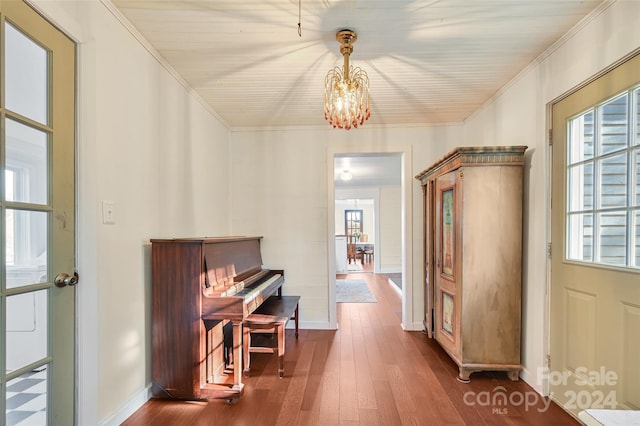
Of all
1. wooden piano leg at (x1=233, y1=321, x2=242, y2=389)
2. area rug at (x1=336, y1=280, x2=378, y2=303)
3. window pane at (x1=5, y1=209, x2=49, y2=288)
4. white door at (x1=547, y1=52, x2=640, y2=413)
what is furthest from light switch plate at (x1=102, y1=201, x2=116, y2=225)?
area rug at (x1=336, y1=280, x2=378, y2=303)

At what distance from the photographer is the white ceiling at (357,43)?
1772mm

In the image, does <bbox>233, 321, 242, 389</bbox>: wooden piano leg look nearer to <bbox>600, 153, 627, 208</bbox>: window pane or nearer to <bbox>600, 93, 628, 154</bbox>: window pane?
<bbox>600, 153, 627, 208</bbox>: window pane

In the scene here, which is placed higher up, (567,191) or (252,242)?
(567,191)

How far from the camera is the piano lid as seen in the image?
89.7 inches

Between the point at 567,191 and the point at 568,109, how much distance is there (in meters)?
0.54

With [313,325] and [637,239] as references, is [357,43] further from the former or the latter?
[313,325]

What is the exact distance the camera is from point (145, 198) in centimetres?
210

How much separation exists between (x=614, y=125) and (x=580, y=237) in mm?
686

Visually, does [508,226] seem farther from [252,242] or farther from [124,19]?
[124,19]

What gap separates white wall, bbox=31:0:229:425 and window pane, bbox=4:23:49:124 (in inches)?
7.2

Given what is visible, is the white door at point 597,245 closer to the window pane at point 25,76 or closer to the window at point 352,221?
the window pane at point 25,76

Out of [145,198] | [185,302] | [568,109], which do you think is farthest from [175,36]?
[568,109]

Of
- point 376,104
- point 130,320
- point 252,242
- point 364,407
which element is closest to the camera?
point 130,320

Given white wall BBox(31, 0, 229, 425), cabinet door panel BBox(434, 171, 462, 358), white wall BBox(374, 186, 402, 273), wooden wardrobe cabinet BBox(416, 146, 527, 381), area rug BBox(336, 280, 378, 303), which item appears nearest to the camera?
white wall BBox(31, 0, 229, 425)
